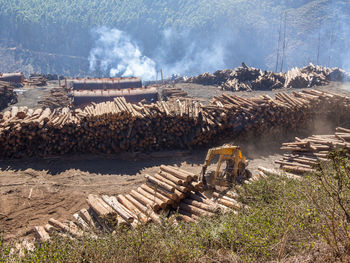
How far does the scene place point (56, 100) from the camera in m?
20.4

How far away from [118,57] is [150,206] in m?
49.9

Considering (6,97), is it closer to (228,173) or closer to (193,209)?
(228,173)

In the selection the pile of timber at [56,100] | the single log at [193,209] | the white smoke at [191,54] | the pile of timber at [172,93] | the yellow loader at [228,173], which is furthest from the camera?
Result: the white smoke at [191,54]

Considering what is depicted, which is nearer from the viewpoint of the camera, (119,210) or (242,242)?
(242,242)

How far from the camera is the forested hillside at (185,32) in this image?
48.5 metres

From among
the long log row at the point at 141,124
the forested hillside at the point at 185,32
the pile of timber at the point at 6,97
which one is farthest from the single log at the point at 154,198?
the forested hillside at the point at 185,32

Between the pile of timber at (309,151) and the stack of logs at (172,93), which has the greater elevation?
the stack of logs at (172,93)

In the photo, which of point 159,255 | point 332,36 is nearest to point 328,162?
point 159,255

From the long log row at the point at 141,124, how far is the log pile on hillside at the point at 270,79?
28.5ft

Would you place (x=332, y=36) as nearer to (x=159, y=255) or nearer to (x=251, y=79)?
(x=251, y=79)

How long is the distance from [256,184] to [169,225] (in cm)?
368

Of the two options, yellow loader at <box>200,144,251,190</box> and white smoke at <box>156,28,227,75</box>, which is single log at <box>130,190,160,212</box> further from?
white smoke at <box>156,28,227,75</box>

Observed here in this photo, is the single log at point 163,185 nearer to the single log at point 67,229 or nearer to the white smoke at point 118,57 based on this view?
the single log at point 67,229

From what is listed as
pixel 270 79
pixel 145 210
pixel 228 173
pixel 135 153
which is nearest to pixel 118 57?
pixel 270 79
